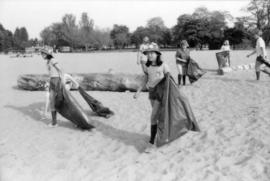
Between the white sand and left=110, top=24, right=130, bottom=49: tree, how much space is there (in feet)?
265

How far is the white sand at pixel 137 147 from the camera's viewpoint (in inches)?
163

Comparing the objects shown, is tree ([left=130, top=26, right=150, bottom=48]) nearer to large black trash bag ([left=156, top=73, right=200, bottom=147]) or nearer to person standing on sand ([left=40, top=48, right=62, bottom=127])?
person standing on sand ([left=40, top=48, right=62, bottom=127])

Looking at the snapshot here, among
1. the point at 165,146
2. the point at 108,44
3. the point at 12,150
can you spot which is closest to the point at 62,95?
the point at 12,150

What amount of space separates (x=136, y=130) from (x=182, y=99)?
154cm

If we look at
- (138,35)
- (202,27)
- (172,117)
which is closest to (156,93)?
(172,117)

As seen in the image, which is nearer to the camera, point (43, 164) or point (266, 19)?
point (43, 164)

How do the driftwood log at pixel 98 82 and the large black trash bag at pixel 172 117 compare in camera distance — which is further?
the driftwood log at pixel 98 82

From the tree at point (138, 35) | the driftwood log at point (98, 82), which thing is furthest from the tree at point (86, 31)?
the driftwood log at point (98, 82)

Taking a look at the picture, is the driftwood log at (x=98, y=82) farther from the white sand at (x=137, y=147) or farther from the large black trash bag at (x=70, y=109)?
the large black trash bag at (x=70, y=109)

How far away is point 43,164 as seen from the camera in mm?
4699

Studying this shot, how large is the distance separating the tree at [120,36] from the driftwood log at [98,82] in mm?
77344

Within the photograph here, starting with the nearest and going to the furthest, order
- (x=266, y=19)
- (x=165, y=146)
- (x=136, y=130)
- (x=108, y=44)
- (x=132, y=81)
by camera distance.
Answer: (x=165, y=146), (x=136, y=130), (x=132, y=81), (x=266, y=19), (x=108, y=44)

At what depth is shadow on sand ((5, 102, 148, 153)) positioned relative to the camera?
211 inches

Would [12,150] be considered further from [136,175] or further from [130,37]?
[130,37]
